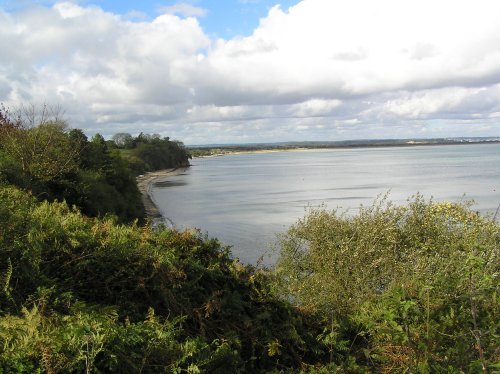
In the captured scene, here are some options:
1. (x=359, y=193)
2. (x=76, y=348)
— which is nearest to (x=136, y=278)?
(x=76, y=348)

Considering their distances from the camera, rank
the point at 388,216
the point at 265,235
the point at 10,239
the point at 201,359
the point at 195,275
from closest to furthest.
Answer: the point at 201,359 < the point at 10,239 < the point at 195,275 < the point at 388,216 < the point at 265,235

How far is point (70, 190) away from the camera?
2581 centimetres

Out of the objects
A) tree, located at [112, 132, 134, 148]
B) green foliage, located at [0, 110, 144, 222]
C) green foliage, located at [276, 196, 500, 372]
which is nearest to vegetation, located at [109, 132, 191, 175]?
tree, located at [112, 132, 134, 148]

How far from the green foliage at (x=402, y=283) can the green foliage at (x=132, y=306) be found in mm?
1103

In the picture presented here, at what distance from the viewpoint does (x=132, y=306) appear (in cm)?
643

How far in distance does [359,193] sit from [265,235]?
104 ft

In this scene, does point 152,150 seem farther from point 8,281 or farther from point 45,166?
point 8,281

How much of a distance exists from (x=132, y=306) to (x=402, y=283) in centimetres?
443

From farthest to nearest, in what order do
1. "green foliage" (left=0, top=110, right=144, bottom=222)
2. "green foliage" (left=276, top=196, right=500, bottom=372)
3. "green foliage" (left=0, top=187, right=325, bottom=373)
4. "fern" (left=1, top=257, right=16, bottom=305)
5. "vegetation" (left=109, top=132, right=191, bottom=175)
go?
"vegetation" (left=109, top=132, right=191, bottom=175) < "green foliage" (left=0, top=110, right=144, bottom=222) < "fern" (left=1, top=257, right=16, bottom=305) < "green foliage" (left=276, top=196, right=500, bottom=372) < "green foliage" (left=0, top=187, right=325, bottom=373)

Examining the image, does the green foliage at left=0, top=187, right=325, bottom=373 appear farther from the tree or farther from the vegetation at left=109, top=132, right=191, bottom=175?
the tree

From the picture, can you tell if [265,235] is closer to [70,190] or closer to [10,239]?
[70,190]

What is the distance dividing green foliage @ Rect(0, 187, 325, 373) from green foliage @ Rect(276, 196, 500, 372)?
1.10m

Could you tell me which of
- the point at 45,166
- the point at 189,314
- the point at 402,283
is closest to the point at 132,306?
the point at 189,314

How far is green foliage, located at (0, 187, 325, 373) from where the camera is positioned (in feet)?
15.5
